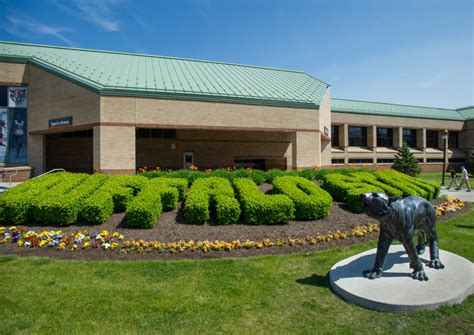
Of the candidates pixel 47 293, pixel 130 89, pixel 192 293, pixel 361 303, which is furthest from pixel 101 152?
pixel 361 303

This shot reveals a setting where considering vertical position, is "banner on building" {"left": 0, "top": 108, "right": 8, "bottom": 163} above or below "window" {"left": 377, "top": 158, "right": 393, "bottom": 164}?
above

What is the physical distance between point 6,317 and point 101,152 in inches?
522

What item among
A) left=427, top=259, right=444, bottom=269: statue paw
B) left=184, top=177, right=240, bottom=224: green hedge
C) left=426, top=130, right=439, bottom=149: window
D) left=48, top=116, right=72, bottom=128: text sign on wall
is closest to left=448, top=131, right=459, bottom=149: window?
left=426, top=130, right=439, bottom=149: window

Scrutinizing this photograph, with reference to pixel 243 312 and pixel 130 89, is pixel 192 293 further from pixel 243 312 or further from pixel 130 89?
pixel 130 89

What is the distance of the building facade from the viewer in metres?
17.2

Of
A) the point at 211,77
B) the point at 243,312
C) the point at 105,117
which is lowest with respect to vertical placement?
the point at 243,312

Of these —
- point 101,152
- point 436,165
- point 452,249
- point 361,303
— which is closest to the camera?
point 361,303

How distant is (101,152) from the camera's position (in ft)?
54.2

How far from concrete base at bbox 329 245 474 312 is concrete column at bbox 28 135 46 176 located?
23.5 m

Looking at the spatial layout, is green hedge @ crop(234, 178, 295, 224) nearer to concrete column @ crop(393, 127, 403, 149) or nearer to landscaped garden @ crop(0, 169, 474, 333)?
landscaped garden @ crop(0, 169, 474, 333)

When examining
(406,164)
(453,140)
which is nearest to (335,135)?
(406,164)

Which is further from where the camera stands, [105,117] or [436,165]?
[436,165]

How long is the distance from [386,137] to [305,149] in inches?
1137

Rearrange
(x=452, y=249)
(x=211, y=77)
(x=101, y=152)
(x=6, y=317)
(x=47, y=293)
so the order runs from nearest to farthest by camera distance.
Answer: (x=6, y=317)
(x=47, y=293)
(x=452, y=249)
(x=101, y=152)
(x=211, y=77)
